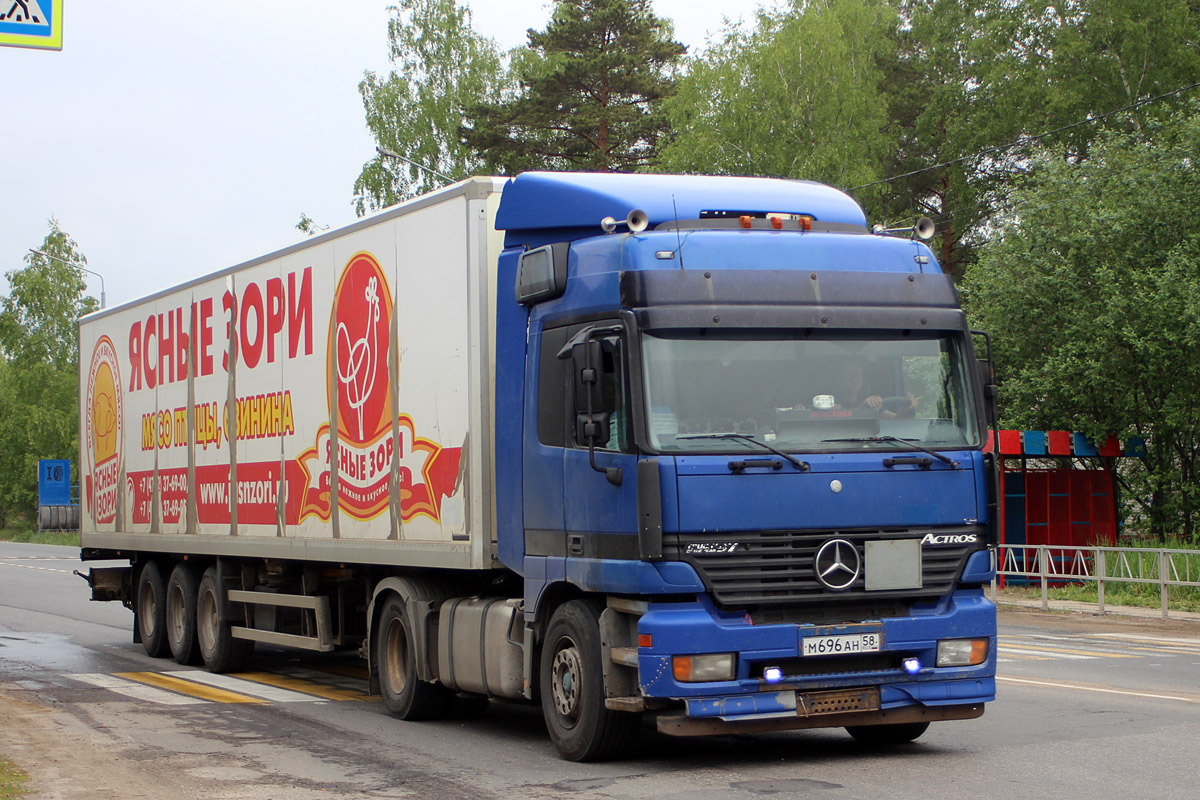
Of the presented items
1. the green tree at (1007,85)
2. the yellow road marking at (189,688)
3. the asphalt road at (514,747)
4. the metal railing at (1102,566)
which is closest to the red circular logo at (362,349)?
the asphalt road at (514,747)

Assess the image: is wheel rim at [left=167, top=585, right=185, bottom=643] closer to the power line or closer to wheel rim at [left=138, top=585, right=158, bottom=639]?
wheel rim at [left=138, top=585, right=158, bottom=639]

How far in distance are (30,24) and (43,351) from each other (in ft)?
231

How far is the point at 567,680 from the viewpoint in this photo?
8680 mm

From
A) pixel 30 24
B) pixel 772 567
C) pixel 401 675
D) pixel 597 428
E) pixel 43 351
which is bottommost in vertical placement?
pixel 401 675

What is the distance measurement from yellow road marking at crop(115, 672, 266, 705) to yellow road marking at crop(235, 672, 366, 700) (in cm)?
57

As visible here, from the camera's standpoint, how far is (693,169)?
42906 millimetres

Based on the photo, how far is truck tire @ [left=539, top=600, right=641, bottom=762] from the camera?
832cm

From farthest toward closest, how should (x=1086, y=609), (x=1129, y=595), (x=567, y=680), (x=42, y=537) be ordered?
1. (x=42, y=537)
2. (x=1129, y=595)
3. (x=1086, y=609)
4. (x=567, y=680)

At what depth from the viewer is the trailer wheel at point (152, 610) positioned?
16.1 meters

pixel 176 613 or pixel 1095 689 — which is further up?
pixel 176 613

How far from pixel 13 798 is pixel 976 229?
4665 centimetres

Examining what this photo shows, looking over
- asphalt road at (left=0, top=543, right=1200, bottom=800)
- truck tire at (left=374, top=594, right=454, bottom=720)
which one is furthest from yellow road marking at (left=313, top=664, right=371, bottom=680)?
truck tire at (left=374, top=594, right=454, bottom=720)

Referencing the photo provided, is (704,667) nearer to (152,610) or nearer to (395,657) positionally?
(395,657)

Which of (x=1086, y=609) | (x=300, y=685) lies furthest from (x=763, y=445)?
(x=1086, y=609)
